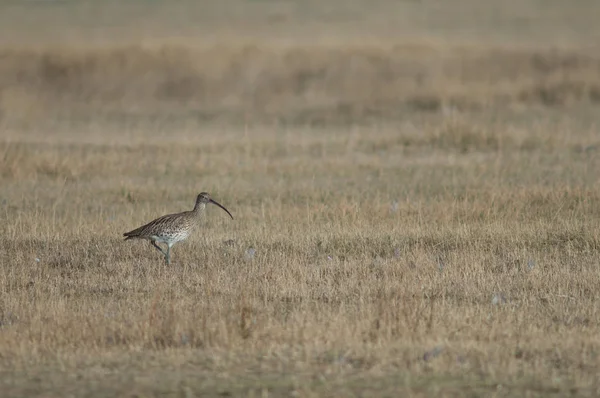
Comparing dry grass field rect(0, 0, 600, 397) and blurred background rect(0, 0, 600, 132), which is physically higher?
blurred background rect(0, 0, 600, 132)

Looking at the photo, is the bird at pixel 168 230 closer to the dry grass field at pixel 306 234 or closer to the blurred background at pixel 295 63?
the dry grass field at pixel 306 234

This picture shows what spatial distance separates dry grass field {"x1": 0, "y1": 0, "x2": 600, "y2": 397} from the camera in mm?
8602

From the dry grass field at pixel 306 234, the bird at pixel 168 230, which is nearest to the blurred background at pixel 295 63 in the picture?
the dry grass field at pixel 306 234

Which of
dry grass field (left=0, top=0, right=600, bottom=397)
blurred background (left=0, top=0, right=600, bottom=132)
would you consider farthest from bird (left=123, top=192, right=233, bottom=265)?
blurred background (left=0, top=0, right=600, bottom=132)

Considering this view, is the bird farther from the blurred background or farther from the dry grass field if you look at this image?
the blurred background

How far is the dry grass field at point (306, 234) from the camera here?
28.2ft

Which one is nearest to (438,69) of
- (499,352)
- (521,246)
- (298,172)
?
(298,172)

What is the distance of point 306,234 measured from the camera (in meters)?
13.9

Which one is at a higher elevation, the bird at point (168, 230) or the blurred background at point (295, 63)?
the blurred background at point (295, 63)

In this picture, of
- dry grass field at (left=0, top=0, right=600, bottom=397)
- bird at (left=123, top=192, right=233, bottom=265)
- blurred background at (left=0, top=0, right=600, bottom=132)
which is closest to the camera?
dry grass field at (left=0, top=0, right=600, bottom=397)

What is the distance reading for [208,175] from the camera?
2006 cm

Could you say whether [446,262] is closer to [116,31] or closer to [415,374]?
[415,374]

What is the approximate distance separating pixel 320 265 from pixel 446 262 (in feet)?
4.59

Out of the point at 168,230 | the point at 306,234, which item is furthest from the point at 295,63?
the point at 168,230
